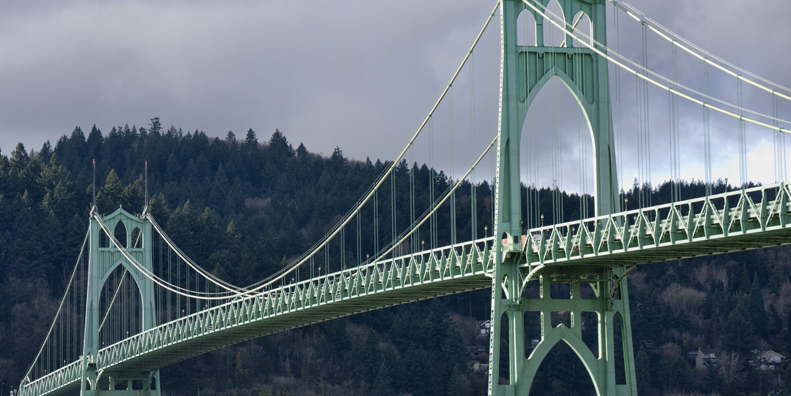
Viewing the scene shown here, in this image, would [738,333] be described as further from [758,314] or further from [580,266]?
[580,266]

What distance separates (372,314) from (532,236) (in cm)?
7017

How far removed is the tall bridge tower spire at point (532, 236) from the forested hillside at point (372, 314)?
58280mm

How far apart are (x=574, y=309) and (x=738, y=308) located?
77.5 metres

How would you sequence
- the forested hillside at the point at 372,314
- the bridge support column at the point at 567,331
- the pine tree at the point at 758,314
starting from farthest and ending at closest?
the pine tree at the point at 758,314 → the forested hillside at the point at 372,314 → the bridge support column at the point at 567,331

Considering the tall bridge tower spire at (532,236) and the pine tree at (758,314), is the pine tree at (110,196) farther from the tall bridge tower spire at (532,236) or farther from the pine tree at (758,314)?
the tall bridge tower spire at (532,236)

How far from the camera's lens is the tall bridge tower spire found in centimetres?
4009

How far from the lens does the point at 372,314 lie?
109562 mm

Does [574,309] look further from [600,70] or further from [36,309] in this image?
[36,309]

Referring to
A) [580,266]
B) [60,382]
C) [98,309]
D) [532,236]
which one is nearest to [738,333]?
[98,309]

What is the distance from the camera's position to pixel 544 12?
41.8 meters

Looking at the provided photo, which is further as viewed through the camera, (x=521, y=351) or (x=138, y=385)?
(x=138, y=385)

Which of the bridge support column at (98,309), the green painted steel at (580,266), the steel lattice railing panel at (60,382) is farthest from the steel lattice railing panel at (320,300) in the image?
the steel lattice railing panel at (60,382)

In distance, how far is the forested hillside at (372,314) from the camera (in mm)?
99812

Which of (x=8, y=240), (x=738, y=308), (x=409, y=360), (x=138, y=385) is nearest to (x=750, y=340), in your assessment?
(x=738, y=308)
